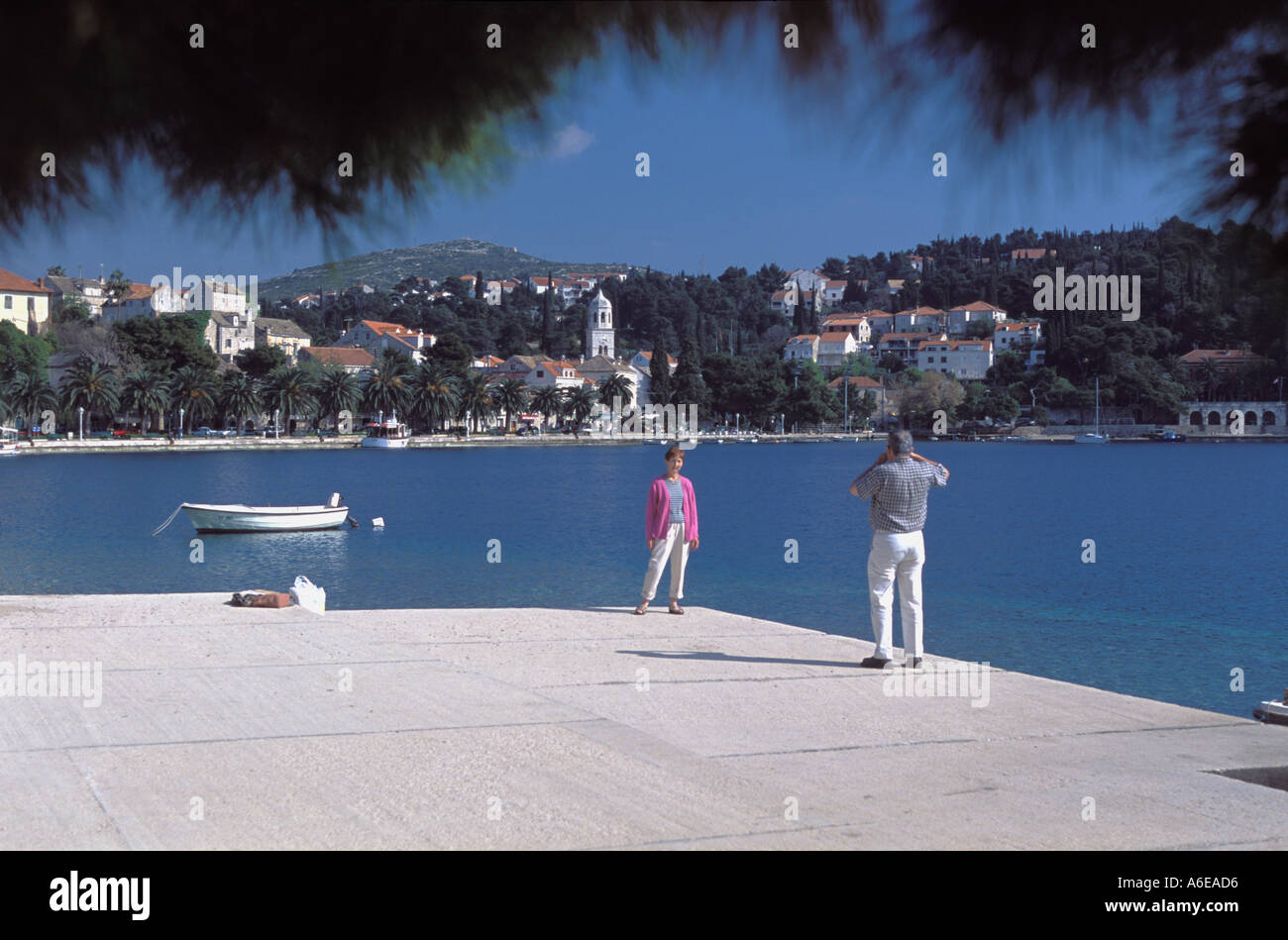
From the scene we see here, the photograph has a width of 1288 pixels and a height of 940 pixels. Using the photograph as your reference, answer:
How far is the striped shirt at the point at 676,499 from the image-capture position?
1376cm

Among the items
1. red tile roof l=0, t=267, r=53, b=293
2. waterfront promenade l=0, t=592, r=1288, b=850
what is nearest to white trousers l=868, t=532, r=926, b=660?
waterfront promenade l=0, t=592, r=1288, b=850

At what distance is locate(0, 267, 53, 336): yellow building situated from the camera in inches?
142

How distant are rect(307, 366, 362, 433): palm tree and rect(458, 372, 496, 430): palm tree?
17620 millimetres

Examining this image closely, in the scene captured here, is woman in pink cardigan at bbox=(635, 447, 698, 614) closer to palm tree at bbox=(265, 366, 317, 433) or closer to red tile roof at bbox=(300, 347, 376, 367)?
palm tree at bbox=(265, 366, 317, 433)

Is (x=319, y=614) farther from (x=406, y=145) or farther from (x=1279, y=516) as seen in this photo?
(x=1279, y=516)

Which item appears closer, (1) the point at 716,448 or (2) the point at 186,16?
(2) the point at 186,16

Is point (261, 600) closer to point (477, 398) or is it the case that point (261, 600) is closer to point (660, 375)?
point (477, 398)

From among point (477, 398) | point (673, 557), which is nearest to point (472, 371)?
point (477, 398)

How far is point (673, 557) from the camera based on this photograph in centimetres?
1447

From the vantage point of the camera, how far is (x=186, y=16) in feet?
7.66

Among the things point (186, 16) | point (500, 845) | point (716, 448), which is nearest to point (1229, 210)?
point (186, 16)

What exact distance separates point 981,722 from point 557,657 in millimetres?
4176

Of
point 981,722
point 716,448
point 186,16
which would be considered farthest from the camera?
point 716,448

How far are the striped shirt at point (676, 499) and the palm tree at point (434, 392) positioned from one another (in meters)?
138
